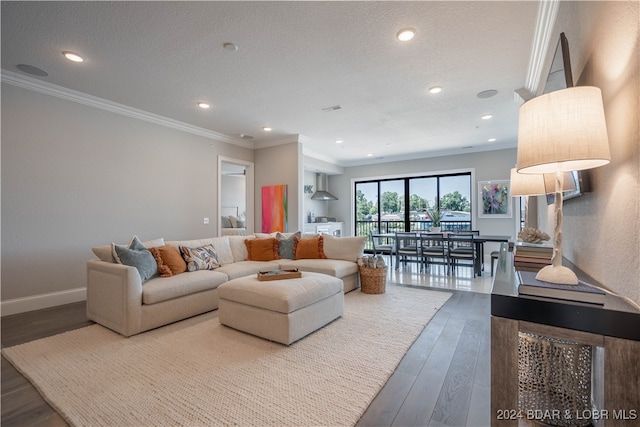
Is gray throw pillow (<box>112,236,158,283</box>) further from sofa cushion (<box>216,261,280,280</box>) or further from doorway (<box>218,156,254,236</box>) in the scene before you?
doorway (<box>218,156,254,236</box>)

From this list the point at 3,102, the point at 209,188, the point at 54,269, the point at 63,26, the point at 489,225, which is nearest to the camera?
the point at 63,26

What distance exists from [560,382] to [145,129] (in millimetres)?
5456

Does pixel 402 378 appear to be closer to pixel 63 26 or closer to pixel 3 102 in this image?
pixel 63 26

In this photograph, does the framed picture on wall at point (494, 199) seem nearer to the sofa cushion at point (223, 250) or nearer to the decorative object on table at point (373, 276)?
the decorative object on table at point (373, 276)

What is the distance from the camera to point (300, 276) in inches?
114

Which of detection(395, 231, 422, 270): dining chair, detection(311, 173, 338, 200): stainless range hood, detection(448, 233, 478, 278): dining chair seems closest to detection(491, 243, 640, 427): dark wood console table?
detection(448, 233, 478, 278): dining chair

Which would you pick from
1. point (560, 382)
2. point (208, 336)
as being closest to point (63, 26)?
point (208, 336)

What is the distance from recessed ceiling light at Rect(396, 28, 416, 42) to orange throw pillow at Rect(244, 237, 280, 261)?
317 cm

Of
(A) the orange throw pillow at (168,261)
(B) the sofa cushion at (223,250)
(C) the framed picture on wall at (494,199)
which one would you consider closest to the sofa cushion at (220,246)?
(B) the sofa cushion at (223,250)

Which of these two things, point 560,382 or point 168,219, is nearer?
point 560,382

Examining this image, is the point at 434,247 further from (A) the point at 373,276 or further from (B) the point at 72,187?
(B) the point at 72,187

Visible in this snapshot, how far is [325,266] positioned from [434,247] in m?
2.80

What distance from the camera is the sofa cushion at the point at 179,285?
272 centimetres

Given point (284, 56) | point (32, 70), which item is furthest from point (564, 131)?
point (32, 70)
